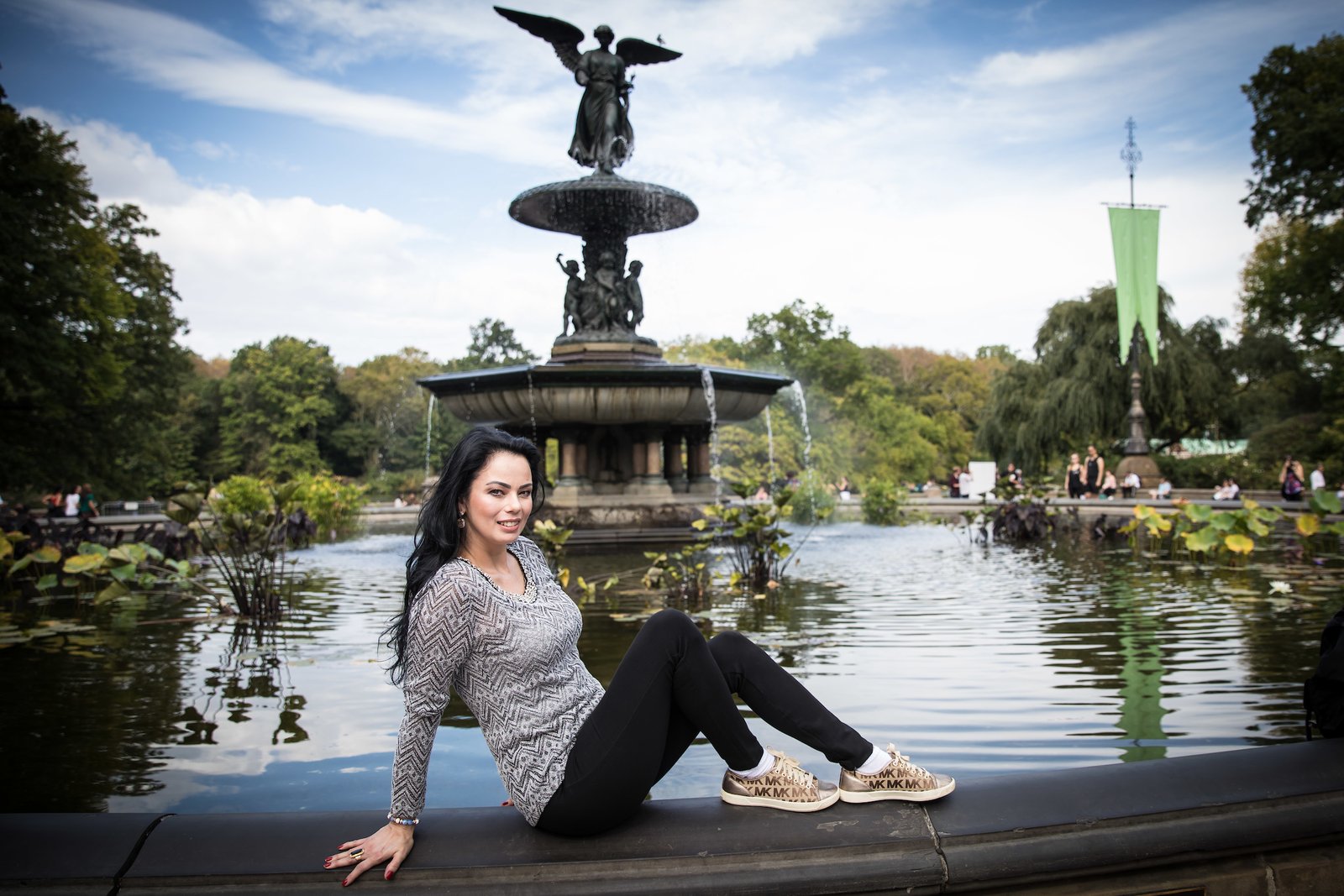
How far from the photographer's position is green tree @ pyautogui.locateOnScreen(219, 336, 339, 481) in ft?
193

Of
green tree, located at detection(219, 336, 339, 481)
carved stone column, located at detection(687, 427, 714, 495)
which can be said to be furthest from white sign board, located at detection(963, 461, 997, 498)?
green tree, located at detection(219, 336, 339, 481)

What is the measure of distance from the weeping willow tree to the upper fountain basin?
74.3 ft

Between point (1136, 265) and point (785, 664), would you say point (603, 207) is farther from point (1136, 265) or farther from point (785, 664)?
point (1136, 265)

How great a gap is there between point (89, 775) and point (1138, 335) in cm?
3269

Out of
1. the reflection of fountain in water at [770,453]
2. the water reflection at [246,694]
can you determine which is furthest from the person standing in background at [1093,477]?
the water reflection at [246,694]

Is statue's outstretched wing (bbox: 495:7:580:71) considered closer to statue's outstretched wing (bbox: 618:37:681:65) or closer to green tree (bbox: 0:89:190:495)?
statue's outstretched wing (bbox: 618:37:681:65)

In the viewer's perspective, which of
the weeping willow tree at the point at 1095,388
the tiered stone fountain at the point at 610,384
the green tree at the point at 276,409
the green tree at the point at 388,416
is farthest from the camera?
the green tree at the point at 388,416

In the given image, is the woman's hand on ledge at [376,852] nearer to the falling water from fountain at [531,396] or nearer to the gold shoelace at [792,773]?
the gold shoelace at [792,773]

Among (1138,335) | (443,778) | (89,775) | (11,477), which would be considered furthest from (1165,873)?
(1138,335)

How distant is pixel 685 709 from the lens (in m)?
2.67

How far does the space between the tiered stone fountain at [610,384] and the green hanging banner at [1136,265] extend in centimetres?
1834

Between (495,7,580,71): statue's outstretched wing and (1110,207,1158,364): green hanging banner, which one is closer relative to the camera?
(495,7,580,71): statue's outstretched wing

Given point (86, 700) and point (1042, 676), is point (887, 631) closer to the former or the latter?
point (1042, 676)

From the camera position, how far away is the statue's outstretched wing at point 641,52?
1462 centimetres
